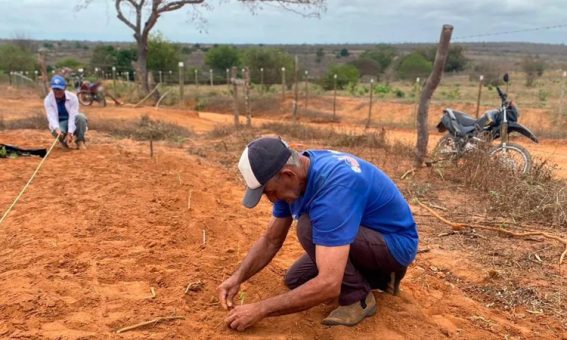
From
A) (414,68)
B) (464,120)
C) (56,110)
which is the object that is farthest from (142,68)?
(414,68)

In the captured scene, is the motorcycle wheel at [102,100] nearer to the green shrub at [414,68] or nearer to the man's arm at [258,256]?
the man's arm at [258,256]

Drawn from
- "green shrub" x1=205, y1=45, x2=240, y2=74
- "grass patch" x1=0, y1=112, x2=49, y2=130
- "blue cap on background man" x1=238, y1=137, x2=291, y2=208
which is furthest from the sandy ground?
"green shrub" x1=205, y1=45, x2=240, y2=74

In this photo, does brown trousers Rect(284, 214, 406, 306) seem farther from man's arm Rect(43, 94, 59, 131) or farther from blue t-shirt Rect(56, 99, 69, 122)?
blue t-shirt Rect(56, 99, 69, 122)

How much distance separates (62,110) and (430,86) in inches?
193

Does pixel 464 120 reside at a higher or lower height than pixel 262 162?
lower

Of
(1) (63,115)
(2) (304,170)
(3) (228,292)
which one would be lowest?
(3) (228,292)

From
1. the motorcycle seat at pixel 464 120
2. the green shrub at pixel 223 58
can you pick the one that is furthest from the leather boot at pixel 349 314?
the green shrub at pixel 223 58

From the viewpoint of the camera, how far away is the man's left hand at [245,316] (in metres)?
2.28

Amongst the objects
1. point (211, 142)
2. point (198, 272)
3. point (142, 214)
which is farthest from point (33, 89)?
point (198, 272)

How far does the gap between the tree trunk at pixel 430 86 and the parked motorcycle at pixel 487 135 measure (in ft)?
0.69

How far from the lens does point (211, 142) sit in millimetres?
9281

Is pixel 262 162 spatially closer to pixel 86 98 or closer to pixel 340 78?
pixel 86 98

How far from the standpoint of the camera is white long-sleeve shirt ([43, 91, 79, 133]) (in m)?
6.85

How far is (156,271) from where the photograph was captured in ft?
10.4
